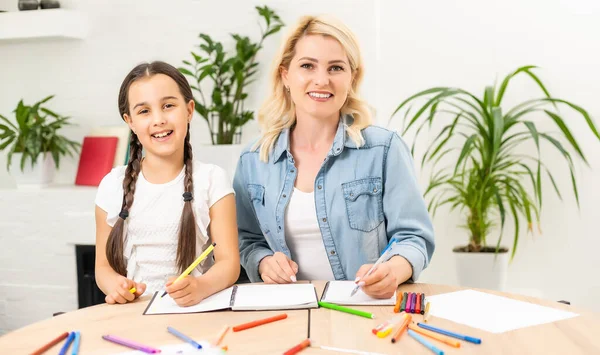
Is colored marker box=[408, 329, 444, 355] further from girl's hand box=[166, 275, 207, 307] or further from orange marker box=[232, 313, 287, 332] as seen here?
girl's hand box=[166, 275, 207, 307]

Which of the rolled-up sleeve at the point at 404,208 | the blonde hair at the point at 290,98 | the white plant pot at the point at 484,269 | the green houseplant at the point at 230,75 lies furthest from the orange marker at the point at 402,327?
the green houseplant at the point at 230,75

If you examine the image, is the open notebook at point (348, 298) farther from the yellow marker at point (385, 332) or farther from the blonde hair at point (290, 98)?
the blonde hair at point (290, 98)

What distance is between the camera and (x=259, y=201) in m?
1.83

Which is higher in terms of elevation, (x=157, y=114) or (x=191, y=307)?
(x=157, y=114)

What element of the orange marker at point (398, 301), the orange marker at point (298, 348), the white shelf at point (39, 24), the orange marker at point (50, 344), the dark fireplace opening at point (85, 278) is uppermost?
the white shelf at point (39, 24)

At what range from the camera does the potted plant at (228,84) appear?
3.01m

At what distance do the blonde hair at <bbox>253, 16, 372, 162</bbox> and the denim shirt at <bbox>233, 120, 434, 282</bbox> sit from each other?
5 cm

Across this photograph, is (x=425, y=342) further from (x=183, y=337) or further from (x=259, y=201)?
(x=259, y=201)

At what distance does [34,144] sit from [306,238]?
6.64ft

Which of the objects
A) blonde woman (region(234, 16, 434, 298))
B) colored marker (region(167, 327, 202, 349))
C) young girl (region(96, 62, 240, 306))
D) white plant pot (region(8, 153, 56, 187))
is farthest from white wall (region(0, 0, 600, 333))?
colored marker (region(167, 327, 202, 349))

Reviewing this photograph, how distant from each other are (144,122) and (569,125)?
7.09ft

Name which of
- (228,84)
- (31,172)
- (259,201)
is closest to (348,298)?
(259,201)

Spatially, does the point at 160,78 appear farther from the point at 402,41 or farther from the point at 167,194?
the point at 402,41

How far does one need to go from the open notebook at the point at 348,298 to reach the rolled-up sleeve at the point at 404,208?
234 mm
